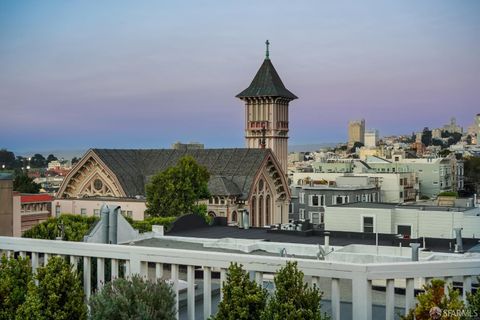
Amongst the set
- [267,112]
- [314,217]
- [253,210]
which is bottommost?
[314,217]

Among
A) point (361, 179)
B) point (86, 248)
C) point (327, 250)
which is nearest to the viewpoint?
point (86, 248)

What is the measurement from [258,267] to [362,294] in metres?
2.03

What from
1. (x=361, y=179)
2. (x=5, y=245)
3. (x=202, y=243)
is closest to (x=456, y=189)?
(x=361, y=179)

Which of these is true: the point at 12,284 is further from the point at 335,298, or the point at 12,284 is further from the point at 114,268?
the point at 335,298

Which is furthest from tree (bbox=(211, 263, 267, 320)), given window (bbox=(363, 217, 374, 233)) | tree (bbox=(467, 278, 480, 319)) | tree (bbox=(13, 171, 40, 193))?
tree (bbox=(13, 171, 40, 193))

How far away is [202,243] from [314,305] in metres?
11.5

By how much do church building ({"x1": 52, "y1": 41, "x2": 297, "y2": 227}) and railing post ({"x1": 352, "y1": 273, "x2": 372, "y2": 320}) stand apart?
4521 cm

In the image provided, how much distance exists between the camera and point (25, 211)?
56406 millimetres

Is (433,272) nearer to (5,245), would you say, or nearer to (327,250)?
(327,250)

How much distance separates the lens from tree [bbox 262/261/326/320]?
11.0 m

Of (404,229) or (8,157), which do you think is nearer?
(404,229)

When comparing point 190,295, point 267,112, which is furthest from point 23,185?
point 190,295

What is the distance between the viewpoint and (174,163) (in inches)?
2815

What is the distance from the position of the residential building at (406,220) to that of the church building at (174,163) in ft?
63.3
